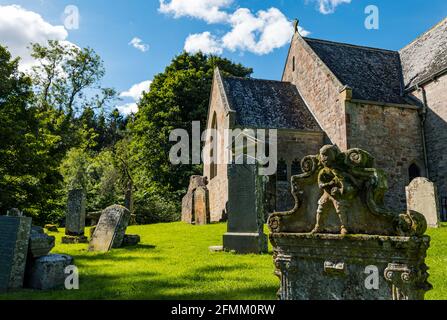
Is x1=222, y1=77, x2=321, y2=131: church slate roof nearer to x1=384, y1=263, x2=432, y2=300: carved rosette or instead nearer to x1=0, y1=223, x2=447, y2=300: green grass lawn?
x1=0, y1=223, x2=447, y2=300: green grass lawn

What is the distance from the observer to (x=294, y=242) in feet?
12.1

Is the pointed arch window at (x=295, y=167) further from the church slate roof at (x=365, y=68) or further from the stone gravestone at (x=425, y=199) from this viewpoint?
the stone gravestone at (x=425, y=199)

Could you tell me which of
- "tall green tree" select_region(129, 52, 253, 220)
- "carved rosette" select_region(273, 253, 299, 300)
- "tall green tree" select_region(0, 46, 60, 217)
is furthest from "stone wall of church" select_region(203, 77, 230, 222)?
"carved rosette" select_region(273, 253, 299, 300)

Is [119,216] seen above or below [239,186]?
below

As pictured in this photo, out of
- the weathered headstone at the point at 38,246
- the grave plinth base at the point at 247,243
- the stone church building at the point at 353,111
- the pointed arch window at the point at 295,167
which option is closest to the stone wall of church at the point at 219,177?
the stone church building at the point at 353,111

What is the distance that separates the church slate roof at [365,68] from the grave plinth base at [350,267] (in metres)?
15.9

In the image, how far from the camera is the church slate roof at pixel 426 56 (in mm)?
18141

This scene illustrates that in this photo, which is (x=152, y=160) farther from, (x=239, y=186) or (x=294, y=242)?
(x=294, y=242)

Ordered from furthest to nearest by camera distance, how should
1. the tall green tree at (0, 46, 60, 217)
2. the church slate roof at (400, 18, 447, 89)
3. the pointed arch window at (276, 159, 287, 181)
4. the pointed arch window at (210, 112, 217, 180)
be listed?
1. the pointed arch window at (210, 112, 217, 180)
2. the pointed arch window at (276, 159, 287, 181)
3. the church slate roof at (400, 18, 447, 89)
4. the tall green tree at (0, 46, 60, 217)

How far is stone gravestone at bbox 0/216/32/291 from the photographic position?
5.43 metres

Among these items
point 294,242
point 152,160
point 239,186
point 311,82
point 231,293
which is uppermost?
point 311,82

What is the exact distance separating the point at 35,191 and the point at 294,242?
1583cm

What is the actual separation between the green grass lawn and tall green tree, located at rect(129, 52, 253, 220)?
18984 millimetres

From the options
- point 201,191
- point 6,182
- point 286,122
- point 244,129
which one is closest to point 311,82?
point 286,122
